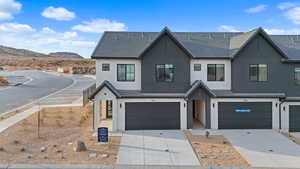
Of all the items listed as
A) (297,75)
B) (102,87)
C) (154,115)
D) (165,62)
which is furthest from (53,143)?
(297,75)

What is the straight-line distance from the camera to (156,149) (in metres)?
13.4

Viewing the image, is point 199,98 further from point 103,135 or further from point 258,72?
point 103,135

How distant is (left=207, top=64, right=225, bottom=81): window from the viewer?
18.1 meters

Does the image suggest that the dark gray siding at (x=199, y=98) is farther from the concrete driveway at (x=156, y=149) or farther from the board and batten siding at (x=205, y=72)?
the concrete driveway at (x=156, y=149)

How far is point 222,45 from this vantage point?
19.5 meters

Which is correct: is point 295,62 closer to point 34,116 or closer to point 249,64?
point 249,64

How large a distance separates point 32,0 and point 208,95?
2202 cm

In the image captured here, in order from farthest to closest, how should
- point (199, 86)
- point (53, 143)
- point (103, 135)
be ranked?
point (199, 86)
point (53, 143)
point (103, 135)

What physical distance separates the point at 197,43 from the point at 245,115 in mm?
6826

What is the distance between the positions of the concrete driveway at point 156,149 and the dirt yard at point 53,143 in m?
0.69

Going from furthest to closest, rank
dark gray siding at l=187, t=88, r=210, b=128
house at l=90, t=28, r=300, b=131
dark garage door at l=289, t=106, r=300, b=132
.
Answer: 1. dark garage door at l=289, t=106, r=300, b=132
2. house at l=90, t=28, r=300, b=131
3. dark gray siding at l=187, t=88, r=210, b=128

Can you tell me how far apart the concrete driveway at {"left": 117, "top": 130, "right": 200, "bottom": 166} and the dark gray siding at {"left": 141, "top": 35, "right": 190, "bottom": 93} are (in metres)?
3.28

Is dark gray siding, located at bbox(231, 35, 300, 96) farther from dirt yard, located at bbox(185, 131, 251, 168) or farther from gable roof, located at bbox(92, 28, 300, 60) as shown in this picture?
dirt yard, located at bbox(185, 131, 251, 168)

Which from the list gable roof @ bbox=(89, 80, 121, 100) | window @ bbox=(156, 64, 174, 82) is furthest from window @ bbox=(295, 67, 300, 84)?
gable roof @ bbox=(89, 80, 121, 100)
